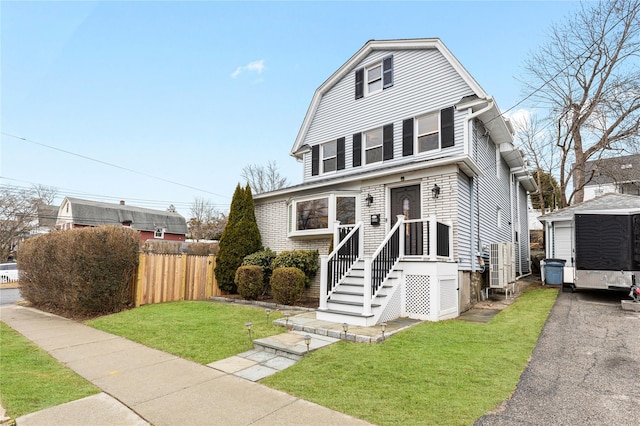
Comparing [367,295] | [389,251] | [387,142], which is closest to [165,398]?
[367,295]

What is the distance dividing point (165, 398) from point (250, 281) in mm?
6423

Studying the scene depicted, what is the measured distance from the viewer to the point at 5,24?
8195 mm

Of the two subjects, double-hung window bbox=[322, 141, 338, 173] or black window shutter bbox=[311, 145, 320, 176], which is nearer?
double-hung window bbox=[322, 141, 338, 173]

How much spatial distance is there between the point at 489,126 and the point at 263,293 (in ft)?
29.7

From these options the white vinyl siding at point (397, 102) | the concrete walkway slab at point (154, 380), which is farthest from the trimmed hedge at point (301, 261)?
the concrete walkway slab at point (154, 380)

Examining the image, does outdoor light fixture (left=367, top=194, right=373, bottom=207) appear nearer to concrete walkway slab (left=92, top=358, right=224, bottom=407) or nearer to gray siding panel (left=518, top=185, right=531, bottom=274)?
concrete walkway slab (left=92, top=358, right=224, bottom=407)

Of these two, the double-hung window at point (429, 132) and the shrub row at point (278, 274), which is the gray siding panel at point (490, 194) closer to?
the double-hung window at point (429, 132)

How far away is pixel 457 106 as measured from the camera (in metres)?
9.88

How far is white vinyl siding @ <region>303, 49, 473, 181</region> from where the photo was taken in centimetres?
1027

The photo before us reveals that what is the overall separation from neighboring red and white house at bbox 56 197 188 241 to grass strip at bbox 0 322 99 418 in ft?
97.1

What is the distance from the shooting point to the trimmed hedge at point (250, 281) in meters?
10.1

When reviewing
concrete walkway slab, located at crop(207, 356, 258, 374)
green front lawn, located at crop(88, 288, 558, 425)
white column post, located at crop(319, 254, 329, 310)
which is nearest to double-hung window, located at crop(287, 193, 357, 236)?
white column post, located at crop(319, 254, 329, 310)

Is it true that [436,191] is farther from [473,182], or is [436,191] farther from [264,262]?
[264,262]

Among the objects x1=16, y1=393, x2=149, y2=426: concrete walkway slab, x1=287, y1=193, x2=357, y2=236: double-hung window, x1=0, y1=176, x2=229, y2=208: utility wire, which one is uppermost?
x1=0, y1=176, x2=229, y2=208: utility wire
